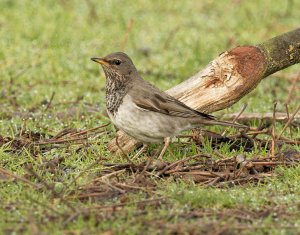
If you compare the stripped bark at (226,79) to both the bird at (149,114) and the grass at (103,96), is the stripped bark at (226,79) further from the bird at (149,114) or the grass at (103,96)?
the grass at (103,96)

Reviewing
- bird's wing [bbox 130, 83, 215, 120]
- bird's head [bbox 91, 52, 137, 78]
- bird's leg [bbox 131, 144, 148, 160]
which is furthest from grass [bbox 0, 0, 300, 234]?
bird's head [bbox 91, 52, 137, 78]

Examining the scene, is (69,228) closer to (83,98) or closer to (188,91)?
(188,91)

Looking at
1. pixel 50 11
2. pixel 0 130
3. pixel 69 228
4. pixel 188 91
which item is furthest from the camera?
pixel 50 11

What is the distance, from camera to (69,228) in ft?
20.4

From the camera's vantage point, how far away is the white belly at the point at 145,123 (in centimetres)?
818

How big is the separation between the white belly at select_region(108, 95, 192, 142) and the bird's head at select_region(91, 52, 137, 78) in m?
0.42

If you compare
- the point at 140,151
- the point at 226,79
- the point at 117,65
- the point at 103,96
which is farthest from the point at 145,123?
the point at 103,96

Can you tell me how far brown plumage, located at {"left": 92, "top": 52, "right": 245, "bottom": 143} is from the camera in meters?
8.23

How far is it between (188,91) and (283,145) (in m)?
1.21

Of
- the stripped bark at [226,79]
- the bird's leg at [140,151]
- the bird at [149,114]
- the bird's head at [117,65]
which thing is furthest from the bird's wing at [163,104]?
the bird's leg at [140,151]

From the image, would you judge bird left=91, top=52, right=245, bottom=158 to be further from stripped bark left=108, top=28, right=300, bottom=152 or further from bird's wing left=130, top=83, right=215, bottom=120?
stripped bark left=108, top=28, right=300, bottom=152

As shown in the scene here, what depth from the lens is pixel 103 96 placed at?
11641 mm

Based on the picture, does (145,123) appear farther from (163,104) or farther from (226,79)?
(226,79)

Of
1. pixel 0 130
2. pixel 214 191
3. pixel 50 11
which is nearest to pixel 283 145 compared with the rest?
pixel 214 191
